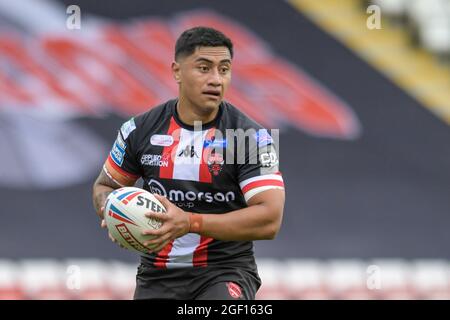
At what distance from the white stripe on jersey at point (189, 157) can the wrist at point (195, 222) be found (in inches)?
17.5

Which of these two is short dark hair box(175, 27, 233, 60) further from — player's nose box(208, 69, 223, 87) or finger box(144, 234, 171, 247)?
finger box(144, 234, 171, 247)

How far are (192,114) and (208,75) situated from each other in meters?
0.32

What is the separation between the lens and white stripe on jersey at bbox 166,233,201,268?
6797mm

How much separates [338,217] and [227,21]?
134 inches

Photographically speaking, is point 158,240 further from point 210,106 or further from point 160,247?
point 210,106

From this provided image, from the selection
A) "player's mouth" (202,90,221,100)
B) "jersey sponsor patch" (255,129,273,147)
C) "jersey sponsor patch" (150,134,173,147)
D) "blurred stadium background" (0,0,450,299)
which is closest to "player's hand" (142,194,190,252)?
"jersey sponsor patch" (150,134,173,147)

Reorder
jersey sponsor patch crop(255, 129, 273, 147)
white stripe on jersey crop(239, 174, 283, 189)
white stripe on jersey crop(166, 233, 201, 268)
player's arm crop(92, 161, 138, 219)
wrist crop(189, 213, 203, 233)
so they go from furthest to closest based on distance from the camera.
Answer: player's arm crop(92, 161, 138, 219)
white stripe on jersey crop(166, 233, 201, 268)
jersey sponsor patch crop(255, 129, 273, 147)
white stripe on jersey crop(239, 174, 283, 189)
wrist crop(189, 213, 203, 233)

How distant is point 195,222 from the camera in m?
6.33

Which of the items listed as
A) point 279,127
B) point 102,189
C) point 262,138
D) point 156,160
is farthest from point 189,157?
point 279,127

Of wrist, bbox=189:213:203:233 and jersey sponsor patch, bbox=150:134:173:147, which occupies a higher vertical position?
jersey sponsor patch, bbox=150:134:173:147

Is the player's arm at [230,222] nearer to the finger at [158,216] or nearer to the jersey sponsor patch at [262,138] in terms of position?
the finger at [158,216]

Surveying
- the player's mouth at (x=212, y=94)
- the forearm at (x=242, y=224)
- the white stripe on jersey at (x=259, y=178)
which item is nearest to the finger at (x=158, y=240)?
the forearm at (x=242, y=224)

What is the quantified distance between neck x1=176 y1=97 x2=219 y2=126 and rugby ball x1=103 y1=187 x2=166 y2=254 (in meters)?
0.71
